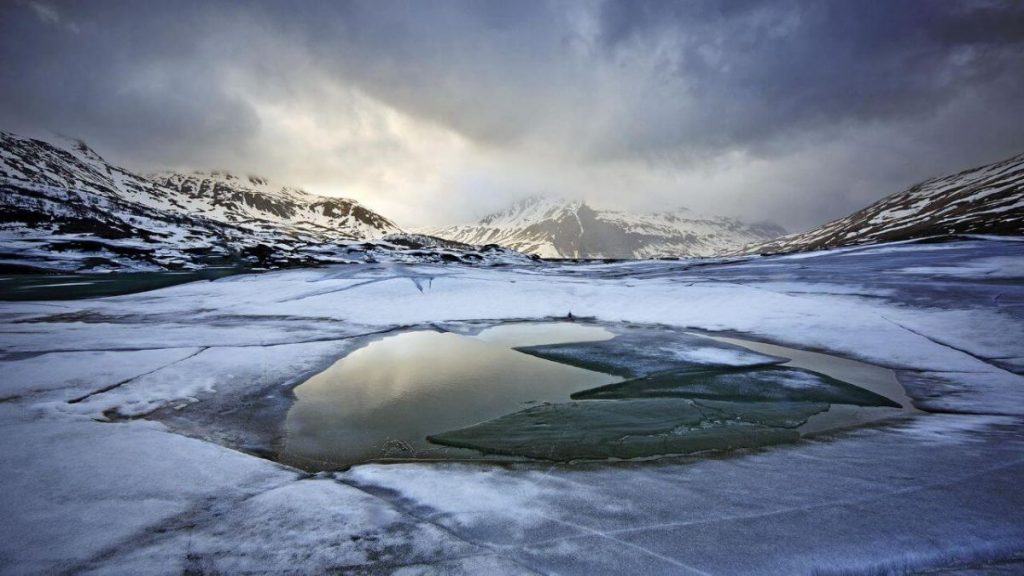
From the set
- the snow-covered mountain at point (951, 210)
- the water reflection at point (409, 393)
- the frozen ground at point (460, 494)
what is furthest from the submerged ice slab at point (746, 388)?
the snow-covered mountain at point (951, 210)

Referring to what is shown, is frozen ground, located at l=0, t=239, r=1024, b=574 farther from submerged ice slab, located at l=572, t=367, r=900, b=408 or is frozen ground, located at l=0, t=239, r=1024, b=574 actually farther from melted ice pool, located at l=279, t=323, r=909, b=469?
submerged ice slab, located at l=572, t=367, r=900, b=408

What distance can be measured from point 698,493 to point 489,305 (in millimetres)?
→ 9837

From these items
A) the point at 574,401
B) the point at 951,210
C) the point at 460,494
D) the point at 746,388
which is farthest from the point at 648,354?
the point at 951,210

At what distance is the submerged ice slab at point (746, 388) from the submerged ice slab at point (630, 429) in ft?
0.89

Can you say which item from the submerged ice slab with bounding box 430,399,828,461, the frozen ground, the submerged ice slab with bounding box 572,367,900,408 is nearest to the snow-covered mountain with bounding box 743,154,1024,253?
the submerged ice slab with bounding box 572,367,900,408

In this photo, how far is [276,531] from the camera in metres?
2.40

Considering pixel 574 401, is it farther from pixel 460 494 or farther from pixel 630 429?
pixel 460 494

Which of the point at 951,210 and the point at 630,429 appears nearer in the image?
the point at 630,429

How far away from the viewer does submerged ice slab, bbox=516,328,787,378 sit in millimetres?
6461

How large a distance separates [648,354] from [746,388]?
1946 millimetres

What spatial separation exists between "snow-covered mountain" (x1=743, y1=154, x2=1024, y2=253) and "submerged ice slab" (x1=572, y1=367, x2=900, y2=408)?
92202 mm

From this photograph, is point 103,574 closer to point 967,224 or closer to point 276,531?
point 276,531

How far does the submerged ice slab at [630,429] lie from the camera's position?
376 centimetres

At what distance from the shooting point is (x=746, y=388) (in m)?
5.37
